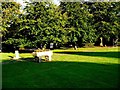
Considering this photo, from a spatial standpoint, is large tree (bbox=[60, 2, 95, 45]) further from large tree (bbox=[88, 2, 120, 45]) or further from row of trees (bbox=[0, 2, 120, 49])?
large tree (bbox=[88, 2, 120, 45])

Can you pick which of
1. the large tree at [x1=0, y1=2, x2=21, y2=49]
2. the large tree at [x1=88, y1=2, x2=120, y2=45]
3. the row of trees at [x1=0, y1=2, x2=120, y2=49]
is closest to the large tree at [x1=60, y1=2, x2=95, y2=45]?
the row of trees at [x1=0, y1=2, x2=120, y2=49]

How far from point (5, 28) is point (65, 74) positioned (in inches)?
1020

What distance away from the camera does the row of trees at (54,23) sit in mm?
33719

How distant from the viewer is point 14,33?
36969 mm

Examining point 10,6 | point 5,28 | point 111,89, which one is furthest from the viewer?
point 10,6

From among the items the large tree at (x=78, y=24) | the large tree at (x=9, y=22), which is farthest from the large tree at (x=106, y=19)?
the large tree at (x=9, y=22)

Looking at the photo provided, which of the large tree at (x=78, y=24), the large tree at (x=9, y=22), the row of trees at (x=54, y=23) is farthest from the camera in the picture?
the large tree at (x=78, y=24)

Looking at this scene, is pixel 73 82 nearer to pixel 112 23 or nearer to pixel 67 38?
pixel 67 38

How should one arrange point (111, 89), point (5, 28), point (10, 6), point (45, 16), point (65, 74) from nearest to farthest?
1. point (111, 89)
2. point (65, 74)
3. point (45, 16)
4. point (5, 28)
5. point (10, 6)

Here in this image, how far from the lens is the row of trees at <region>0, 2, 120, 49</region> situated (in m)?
33.7

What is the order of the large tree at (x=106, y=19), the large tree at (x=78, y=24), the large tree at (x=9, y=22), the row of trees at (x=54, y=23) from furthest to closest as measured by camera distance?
the large tree at (x=106, y=19) → the large tree at (x=78, y=24) → the large tree at (x=9, y=22) → the row of trees at (x=54, y=23)

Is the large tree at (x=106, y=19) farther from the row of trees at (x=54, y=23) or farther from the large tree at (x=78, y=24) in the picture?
the large tree at (x=78, y=24)

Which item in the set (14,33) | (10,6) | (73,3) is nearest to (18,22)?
(14,33)

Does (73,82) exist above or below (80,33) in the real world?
below
